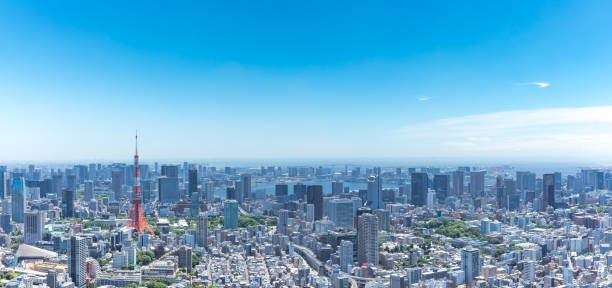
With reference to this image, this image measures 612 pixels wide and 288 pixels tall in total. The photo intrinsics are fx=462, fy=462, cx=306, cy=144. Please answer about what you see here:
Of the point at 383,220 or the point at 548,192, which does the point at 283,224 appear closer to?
the point at 383,220

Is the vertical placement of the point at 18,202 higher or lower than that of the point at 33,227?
higher

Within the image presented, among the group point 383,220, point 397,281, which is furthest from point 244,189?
point 397,281

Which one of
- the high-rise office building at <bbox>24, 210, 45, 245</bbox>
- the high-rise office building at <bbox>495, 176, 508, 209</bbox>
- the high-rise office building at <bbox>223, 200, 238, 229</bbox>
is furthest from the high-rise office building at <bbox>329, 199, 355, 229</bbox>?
the high-rise office building at <bbox>24, 210, 45, 245</bbox>

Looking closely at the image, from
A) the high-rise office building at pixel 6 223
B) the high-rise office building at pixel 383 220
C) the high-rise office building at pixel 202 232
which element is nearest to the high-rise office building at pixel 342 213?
→ the high-rise office building at pixel 383 220

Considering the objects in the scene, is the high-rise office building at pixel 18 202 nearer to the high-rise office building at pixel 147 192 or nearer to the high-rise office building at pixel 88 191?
the high-rise office building at pixel 88 191

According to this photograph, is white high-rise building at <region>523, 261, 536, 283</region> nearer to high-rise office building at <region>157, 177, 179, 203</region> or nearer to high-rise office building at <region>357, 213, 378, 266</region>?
high-rise office building at <region>357, 213, 378, 266</region>

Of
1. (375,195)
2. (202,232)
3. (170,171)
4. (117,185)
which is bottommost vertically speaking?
(202,232)
